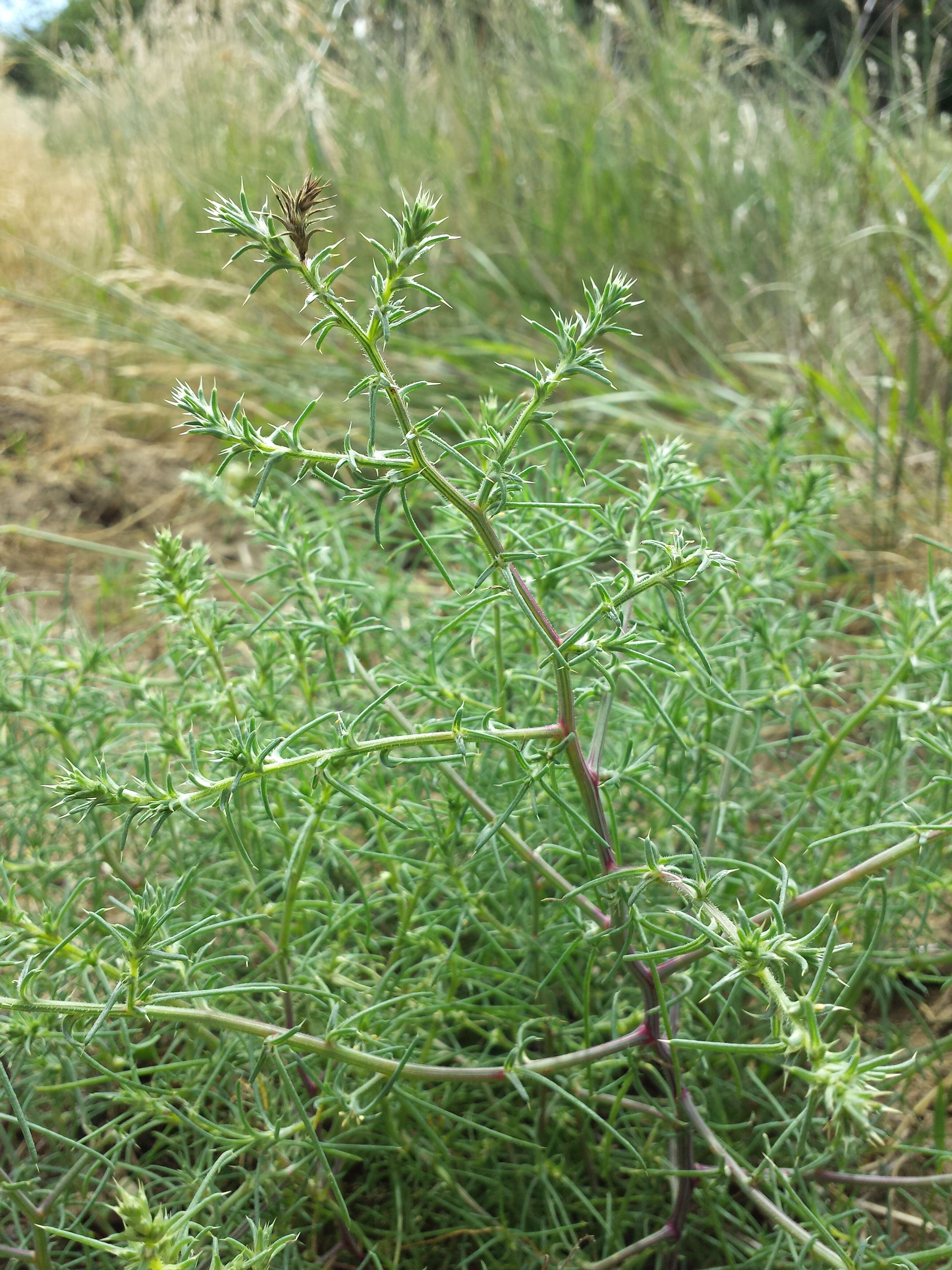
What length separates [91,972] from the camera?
1123mm

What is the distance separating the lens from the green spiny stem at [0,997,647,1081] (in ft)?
2.41

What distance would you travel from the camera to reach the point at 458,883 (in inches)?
40.8

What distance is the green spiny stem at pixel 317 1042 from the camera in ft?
2.41

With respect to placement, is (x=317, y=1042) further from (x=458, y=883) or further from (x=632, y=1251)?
(x=632, y=1251)

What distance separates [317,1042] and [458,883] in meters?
0.26

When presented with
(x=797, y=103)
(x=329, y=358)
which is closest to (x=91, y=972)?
(x=329, y=358)

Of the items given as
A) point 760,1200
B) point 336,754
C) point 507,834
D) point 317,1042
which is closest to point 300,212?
point 336,754

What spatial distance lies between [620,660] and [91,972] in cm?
70

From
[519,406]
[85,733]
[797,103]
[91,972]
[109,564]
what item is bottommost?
[109,564]

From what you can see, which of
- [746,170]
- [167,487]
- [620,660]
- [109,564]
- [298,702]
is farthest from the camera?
[746,170]

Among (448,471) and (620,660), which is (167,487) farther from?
(620,660)

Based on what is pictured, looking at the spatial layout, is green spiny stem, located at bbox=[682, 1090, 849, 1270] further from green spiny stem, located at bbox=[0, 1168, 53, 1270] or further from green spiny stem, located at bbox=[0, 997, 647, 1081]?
green spiny stem, located at bbox=[0, 1168, 53, 1270]

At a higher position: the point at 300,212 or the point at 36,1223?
the point at 300,212

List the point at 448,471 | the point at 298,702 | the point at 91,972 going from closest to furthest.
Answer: the point at 91,972
the point at 298,702
the point at 448,471
